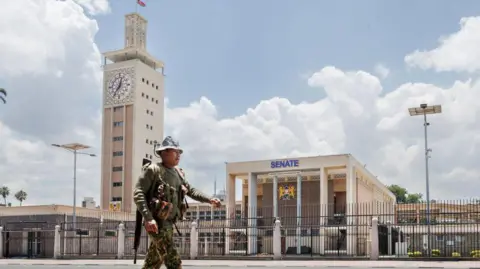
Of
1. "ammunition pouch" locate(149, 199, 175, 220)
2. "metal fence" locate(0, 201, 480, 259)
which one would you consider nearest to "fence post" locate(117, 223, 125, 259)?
"metal fence" locate(0, 201, 480, 259)

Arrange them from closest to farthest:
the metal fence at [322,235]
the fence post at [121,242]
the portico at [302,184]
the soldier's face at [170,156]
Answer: the soldier's face at [170,156] → the metal fence at [322,235] → the fence post at [121,242] → the portico at [302,184]

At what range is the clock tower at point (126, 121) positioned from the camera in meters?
102

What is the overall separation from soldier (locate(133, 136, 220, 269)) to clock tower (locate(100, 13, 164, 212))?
93544mm

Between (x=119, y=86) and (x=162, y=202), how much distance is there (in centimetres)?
10107

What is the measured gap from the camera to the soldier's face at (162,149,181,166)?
21.2ft

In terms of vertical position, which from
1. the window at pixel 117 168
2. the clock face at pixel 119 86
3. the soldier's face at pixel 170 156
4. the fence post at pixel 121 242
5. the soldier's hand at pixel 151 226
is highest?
the clock face at pixel 119 86

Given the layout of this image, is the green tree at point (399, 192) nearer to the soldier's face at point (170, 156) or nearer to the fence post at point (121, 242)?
the fence post at point (121, 242)

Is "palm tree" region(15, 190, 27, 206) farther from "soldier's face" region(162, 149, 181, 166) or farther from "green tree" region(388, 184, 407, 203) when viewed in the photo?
"soldier's face" region(162, 149, 181, 166)

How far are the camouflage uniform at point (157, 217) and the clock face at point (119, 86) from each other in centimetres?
9897

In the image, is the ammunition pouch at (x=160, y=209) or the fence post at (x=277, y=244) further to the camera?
the fence post at (x=277, y=244)

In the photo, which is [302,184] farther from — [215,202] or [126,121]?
[126,121]

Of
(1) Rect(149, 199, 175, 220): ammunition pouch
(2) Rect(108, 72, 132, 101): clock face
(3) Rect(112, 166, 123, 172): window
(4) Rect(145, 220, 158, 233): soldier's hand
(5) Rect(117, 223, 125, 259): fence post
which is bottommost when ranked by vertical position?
(5) Rect(117, 223, 125, 259): fence post

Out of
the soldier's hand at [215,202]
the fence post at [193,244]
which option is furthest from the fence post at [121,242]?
the soldier's hand at [215,202]

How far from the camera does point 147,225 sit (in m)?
6.06
